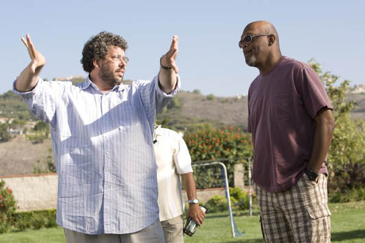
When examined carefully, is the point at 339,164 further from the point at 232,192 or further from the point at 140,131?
the point at 140,131

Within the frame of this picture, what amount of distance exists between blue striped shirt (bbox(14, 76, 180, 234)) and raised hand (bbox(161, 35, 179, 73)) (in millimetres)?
220

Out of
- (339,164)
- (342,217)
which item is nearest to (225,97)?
(339,164)

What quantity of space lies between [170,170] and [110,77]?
1.84 meters

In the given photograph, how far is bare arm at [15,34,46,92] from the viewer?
12.3ft

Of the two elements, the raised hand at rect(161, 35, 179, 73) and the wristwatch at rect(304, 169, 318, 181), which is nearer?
the raised hand at rect(161, 35, 179, 73)

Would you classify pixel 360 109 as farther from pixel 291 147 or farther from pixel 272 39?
pixel 291 147

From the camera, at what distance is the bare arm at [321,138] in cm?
398

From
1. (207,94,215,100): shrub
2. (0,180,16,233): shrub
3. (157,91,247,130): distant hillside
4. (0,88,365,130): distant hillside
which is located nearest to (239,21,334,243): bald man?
(0,180,16,233): shrub

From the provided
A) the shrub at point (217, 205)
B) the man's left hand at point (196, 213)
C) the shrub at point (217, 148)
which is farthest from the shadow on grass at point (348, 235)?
the shrub at point (217, 148)

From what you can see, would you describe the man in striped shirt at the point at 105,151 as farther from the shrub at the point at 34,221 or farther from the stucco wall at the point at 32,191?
the stucco wall at the point at 32,191

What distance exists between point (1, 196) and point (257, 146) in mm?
16474

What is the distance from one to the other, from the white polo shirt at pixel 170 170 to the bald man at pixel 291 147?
63.2 inches

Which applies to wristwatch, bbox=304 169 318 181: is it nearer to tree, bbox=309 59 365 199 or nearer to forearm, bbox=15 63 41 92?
forearm, bbox=15 63 41 92

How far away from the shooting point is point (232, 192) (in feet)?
66.9
